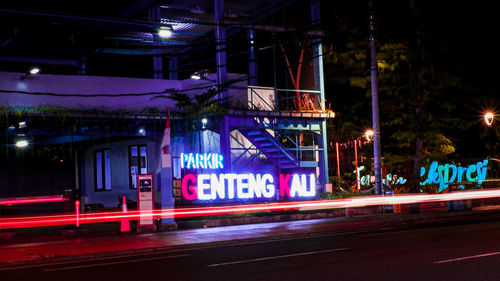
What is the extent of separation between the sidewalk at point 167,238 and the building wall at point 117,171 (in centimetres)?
919

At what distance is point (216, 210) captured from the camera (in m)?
24.2

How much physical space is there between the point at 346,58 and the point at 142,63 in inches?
523

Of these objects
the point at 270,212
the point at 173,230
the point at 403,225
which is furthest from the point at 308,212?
the point at 173,230

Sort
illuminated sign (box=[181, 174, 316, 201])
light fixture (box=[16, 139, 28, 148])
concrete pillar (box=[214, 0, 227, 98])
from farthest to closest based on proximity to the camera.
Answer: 1. light fixture (box=[16, 139, 28, 148])
2. concrete pillar (box=[214, 0, 227, 98])
3. illuminated sign (box=[181, 174, 316, 201])

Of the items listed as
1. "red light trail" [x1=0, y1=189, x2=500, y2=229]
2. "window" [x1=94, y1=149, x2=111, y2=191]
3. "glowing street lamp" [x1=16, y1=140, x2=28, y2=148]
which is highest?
"glowing street lamp" [x1=16, y1=140, x2=28, y2=148]

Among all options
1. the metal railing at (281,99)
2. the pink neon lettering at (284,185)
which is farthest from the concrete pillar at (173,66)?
the pink neon lettering at (284,185)

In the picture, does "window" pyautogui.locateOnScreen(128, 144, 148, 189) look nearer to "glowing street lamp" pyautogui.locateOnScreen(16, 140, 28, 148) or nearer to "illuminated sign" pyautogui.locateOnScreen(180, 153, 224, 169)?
"glowing street lamp" pyautogui.locateOnScreen(16, 140, 28, 148)

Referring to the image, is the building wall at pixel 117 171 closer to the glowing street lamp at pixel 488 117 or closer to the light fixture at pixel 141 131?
the light fixture at pixel 141 131

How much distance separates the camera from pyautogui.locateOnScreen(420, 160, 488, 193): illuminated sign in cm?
3709

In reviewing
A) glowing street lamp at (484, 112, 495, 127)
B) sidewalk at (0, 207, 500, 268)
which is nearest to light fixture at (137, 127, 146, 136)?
sidewalk at (0, 207, 500, 268)

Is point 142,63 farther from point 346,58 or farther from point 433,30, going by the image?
point 433,30

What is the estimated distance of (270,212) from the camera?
89.9 ft

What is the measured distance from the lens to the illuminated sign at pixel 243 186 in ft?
86.0

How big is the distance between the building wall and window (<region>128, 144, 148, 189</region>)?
212 millimetres
